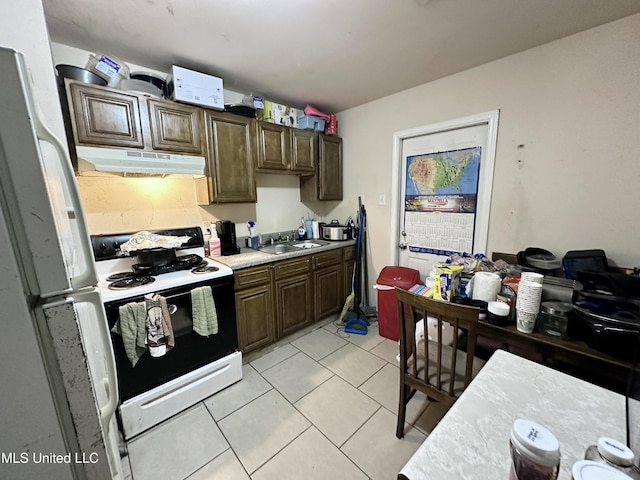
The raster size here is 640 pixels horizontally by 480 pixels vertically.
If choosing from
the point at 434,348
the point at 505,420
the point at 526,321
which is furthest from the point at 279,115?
the point at 505,420

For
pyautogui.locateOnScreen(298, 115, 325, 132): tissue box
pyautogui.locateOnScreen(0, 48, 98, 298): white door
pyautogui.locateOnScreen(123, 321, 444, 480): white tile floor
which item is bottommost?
pyautogui.locateOnScreen(123, 321, 444, 480): white tile floor

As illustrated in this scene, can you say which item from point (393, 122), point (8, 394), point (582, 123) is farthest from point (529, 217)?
point (8, 394)

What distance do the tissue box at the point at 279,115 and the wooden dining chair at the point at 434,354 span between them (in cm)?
208

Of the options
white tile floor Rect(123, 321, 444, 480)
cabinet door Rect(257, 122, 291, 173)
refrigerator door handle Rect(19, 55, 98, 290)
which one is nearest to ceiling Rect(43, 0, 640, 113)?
cabinet door Rect(257, 122, 291, 173)

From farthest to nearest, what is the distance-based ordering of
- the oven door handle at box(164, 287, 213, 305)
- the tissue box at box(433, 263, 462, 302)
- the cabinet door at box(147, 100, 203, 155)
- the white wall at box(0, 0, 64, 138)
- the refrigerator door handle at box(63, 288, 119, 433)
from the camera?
1. the cabinet door at box(147, 100, 203, 155)
2. the oven door handle at box(164, 287, 213, 305)
3. the tissue box at box(433, 263, 462, 302)
4. the white wall at box(0, 0, 64, 138)
5. the refrigerator door handle at box(63, 288, 119, 433)

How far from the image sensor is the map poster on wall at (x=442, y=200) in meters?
2.29

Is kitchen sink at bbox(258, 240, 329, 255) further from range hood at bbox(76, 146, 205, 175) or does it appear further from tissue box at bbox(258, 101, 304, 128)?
tissue box at bbox(258, 101, 304, 128)

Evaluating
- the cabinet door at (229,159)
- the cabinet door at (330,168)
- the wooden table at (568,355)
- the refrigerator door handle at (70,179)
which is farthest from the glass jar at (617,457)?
the cabinet door at (330,168)

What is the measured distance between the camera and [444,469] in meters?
0.60

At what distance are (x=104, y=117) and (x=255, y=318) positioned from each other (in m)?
1.80

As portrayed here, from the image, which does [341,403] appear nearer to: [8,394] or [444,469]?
[444,469]

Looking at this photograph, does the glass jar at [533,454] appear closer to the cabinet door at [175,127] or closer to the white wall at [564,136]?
the white wall at [564,136]

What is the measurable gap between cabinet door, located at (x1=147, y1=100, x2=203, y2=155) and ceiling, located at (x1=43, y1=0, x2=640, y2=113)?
364 mm

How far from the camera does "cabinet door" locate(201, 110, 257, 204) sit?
211 centimetres
